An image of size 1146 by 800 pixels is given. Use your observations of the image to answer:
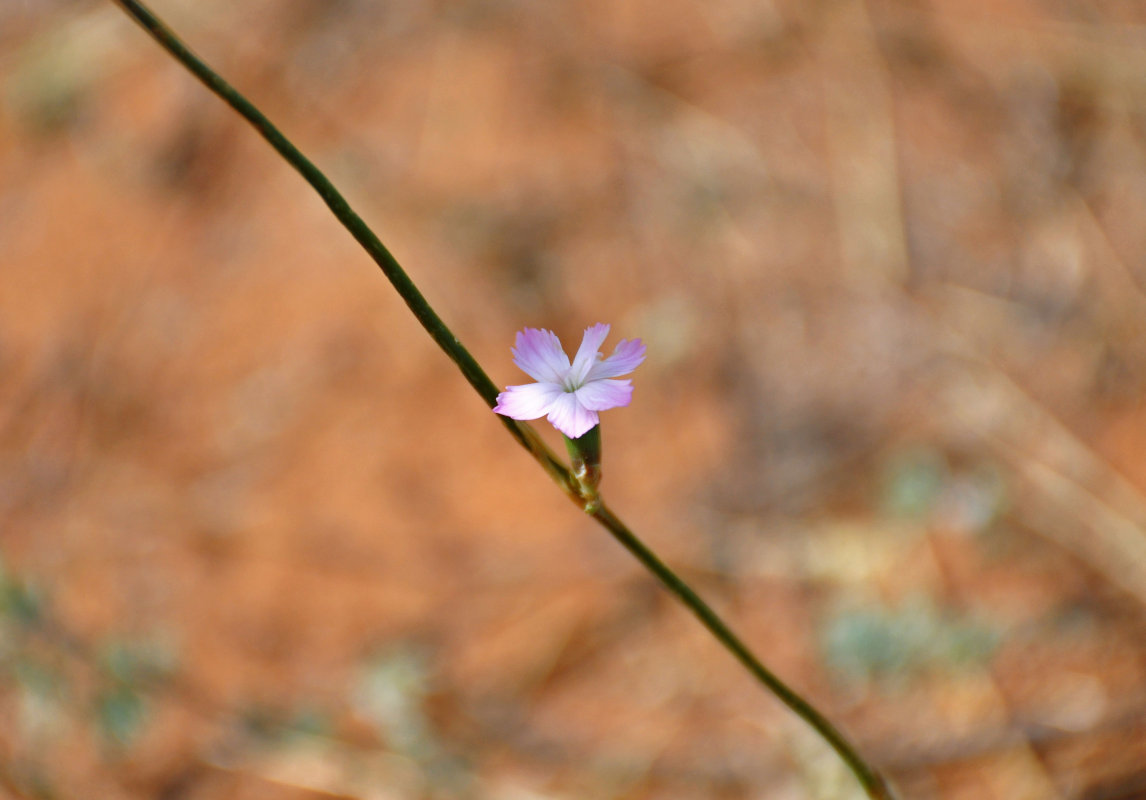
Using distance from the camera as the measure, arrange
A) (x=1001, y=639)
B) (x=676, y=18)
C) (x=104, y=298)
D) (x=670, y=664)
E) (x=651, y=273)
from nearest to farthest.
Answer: (x=1001, y=639) < (x=670, y=664) < (x=651, y=273) < (x=104, y=298) < (x=676, y=18)

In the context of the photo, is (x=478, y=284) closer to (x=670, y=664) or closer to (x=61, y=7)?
(x=670, y=664)

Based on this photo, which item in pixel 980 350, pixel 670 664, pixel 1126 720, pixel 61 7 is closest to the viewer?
pixel 1126 720

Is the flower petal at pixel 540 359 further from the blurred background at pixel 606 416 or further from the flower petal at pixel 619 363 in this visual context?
the blurred background at pixel 606 416

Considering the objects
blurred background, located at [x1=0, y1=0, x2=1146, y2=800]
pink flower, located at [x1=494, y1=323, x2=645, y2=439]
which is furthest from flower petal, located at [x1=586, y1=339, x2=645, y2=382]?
blurred background, located at [x1=0, y1=0, x2=1146, y2=800]

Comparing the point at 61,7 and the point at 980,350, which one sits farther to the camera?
the point at 61,7

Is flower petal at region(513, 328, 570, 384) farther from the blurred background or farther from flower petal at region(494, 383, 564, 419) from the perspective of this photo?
the blurred background

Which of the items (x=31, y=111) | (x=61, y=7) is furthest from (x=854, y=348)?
(x=61, y=7)

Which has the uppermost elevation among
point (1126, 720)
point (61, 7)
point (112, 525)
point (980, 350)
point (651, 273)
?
point (61, 7)
